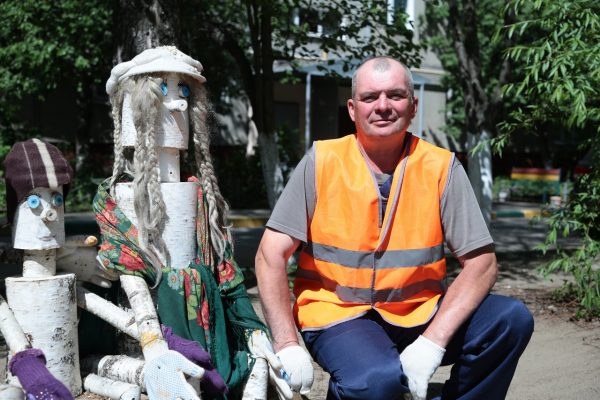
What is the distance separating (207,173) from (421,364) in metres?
1.16

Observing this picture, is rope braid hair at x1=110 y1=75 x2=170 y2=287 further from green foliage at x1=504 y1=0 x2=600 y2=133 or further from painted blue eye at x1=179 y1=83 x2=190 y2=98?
green foliage at x1=504 y1=0 x2=600 y2=133

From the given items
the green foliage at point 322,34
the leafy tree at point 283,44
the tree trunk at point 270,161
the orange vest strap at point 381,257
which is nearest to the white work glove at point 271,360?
the orange vest strap at point 381,257

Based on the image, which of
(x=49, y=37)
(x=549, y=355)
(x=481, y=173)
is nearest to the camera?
(x=549, y=355)

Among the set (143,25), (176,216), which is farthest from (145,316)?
(143,25)

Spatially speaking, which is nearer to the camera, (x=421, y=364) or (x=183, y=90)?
(x=421, y=364)

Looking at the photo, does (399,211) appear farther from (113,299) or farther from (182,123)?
(113,299)

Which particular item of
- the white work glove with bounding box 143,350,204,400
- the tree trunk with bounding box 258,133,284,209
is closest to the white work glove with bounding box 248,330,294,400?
the white work glove with bounding box 143,350,204,400

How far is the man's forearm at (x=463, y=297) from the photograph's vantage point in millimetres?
2588

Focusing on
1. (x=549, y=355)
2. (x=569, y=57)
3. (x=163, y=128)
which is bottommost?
(x=549, y=355)

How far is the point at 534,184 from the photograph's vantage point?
61.1 ft

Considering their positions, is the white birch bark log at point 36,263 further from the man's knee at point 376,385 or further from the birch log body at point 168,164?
the man's knee at point 376,385

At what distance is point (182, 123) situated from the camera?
297 centimetres

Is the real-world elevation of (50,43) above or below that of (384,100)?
above

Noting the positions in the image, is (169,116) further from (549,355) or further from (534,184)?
(534,184)
